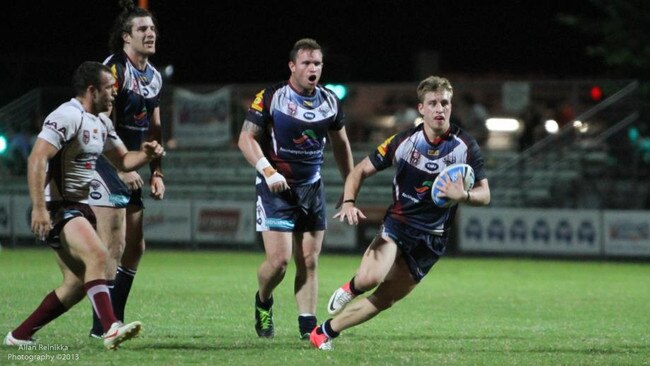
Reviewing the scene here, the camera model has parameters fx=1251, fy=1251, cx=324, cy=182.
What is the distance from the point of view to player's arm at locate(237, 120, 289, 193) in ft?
31.7

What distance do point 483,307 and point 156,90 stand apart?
16.4 feet

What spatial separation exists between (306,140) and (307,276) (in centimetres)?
110

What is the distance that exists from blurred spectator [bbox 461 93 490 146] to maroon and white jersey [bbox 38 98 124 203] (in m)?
17.5

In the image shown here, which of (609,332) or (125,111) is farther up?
(125,111)

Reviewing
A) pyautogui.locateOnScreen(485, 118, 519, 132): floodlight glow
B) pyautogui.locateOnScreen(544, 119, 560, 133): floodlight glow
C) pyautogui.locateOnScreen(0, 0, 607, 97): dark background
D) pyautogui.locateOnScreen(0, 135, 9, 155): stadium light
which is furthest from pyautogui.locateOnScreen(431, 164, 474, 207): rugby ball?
pyautogui.locateOnScreen(0, 0, 607, 97): dark background

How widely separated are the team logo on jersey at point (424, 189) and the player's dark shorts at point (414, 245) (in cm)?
27

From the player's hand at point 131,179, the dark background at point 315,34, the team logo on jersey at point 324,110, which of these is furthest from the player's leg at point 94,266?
the dark background at point 315,34

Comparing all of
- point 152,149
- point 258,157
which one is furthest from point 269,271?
point 152,149

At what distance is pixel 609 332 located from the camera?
10992mm

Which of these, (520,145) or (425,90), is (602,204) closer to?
(520,145)

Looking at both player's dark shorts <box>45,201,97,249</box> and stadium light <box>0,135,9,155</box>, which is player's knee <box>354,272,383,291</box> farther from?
stadium light <box>0,135,9,155</box>

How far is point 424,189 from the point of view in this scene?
9523 millimetres

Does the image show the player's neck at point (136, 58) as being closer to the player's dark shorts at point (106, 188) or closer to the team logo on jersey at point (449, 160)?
the player's dark shorts at point (106, 188)

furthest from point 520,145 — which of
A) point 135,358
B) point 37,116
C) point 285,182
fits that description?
point 135,358
